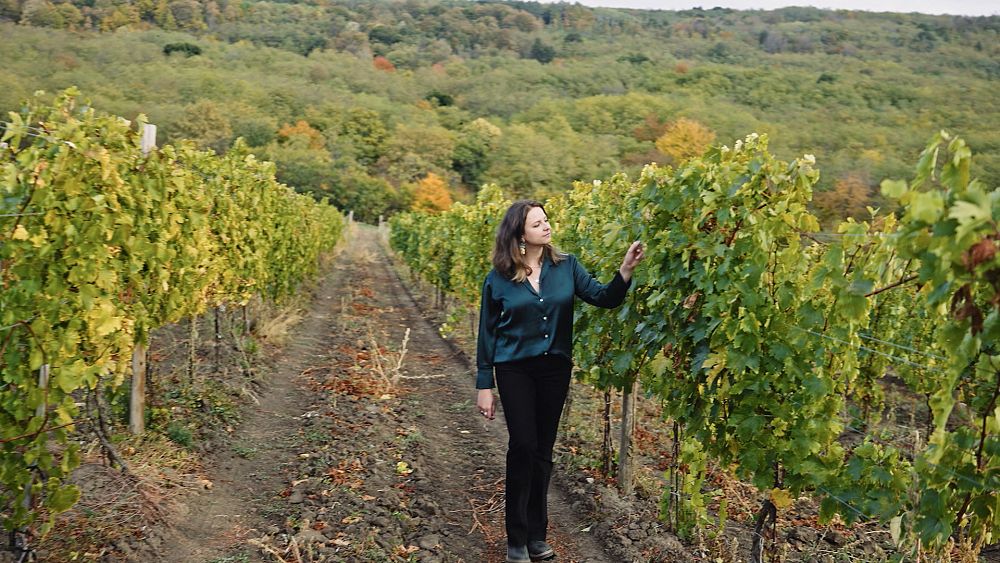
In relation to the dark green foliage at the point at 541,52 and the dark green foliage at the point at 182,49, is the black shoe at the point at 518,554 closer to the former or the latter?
the dark green foliage at the point at 182,49

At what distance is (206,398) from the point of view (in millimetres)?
7035

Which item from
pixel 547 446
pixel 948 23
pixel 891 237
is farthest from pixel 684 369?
pixel 948 23

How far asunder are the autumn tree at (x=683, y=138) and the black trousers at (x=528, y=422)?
63.6 m

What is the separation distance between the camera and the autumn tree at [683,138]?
67.2 metres

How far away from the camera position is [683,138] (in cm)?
6938

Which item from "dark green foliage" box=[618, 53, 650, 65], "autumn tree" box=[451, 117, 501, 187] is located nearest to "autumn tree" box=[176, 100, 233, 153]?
"autumn tree" box=[451, 117, 501, 187]

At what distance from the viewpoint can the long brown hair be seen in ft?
13.2

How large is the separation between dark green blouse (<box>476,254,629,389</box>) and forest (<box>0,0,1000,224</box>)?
32.8 metres

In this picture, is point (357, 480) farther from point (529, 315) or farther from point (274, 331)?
point (274, 331)

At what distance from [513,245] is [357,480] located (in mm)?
2318

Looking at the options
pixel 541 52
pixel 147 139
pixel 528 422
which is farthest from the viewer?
pixel 541 52

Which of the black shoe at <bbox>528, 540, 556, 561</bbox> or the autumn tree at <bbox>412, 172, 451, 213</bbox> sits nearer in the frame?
the black shoe at <bbox>528, 540, 556, 561</bbox>

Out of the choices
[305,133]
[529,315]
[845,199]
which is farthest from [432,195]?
[529,315]

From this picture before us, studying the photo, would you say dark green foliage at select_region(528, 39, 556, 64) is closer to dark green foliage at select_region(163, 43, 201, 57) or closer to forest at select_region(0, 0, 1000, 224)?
A: forest at select_region(0, 0, 1000, 224)
